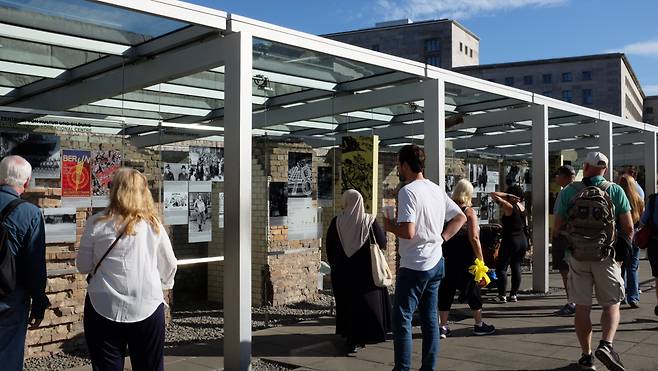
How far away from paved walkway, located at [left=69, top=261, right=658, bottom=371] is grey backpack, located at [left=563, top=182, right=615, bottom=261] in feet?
3.60

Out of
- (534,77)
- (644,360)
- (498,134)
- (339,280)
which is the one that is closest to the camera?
(644,360)

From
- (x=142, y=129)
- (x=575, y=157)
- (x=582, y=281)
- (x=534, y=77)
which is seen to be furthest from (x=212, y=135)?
(x=534, y=77)

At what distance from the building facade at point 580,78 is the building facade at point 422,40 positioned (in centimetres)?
368

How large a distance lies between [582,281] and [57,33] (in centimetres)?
544

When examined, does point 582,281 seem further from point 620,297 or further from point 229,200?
point 229,200

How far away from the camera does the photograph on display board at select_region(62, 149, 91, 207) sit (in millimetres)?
6250

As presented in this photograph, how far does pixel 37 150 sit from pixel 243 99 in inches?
83.1

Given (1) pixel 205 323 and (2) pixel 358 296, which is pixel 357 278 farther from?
(1) pixel 205 323

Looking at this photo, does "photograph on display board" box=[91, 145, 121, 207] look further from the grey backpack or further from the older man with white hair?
the grey backpack

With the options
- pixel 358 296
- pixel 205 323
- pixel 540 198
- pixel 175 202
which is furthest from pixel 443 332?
pixel 540 198

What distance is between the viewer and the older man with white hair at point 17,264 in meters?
3.97

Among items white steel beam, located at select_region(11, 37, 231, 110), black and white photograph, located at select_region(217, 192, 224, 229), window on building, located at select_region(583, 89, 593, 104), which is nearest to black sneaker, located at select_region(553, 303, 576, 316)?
black and white photograph, located at select_region(217, 192, 224, 229)

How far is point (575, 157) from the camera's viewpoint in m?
15.0

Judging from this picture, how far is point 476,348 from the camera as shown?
22.0 ft
